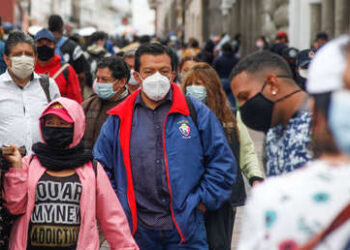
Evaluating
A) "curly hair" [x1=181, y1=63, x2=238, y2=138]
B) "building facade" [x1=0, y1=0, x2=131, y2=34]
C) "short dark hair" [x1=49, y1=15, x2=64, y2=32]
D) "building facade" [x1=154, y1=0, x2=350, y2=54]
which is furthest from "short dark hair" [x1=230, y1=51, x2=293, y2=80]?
"building facade" [x1=0, y1=0, x2=131, y2=34]

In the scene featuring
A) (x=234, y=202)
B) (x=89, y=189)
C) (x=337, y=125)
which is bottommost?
(x=234, y=202)

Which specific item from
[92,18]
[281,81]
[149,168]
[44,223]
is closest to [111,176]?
[149,168]

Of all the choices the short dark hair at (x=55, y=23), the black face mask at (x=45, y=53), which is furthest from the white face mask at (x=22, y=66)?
the short dark hair at (x=55, y=23)

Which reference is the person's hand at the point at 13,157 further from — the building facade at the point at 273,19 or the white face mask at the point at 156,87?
the building facade at the point at 273,19

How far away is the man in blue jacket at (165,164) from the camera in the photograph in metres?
4.46

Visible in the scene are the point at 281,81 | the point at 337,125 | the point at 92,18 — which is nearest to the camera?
the point at 337,125

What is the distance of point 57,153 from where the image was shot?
4.21m

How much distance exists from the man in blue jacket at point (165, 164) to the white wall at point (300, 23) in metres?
12.9

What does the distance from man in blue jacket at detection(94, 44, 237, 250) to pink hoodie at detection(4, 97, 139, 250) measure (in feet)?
0.95

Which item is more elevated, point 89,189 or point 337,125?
point 337,125

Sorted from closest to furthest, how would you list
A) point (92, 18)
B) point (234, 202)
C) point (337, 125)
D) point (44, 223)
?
point (337, 125) → point (44, 223) → point (234, 202) → point (92, 18)

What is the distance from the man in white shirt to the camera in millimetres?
5781

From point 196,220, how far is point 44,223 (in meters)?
0.90

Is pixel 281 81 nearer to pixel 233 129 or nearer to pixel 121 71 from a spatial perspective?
pixel 233 129
